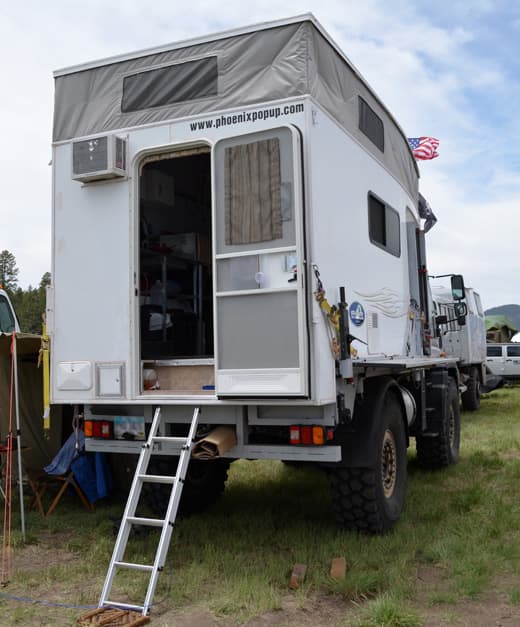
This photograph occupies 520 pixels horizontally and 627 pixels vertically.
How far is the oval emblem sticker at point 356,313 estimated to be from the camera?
202 inches

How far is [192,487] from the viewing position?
6109mm

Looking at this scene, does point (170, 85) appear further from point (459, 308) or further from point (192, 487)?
point (459, 308)

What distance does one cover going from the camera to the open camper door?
4.45 metres

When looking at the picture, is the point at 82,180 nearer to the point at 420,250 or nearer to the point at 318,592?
the point at 318,592

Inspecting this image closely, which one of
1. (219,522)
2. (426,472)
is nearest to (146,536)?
(219,522)

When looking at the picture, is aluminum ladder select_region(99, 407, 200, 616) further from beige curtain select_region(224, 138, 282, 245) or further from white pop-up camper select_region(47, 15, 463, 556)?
beige curtain select_region(224, 138, 282, 245)

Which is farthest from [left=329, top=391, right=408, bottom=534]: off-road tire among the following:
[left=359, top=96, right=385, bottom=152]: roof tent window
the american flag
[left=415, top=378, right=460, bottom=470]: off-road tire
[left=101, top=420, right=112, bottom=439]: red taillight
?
the american flag

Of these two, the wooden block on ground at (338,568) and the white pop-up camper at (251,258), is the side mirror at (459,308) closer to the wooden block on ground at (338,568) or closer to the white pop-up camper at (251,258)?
the white pop-up camper at (251,258)

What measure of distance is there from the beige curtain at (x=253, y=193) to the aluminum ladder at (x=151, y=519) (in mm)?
1256

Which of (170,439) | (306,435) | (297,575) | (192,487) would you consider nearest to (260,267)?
(306,435)

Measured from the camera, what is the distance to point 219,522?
5.83 meters

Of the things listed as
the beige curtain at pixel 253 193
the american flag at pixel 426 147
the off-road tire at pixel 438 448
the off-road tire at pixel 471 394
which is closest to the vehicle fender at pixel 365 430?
the beige curtain at pixel 253 193

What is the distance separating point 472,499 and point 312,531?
168 centimetres

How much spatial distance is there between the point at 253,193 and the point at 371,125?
1.86 metres
